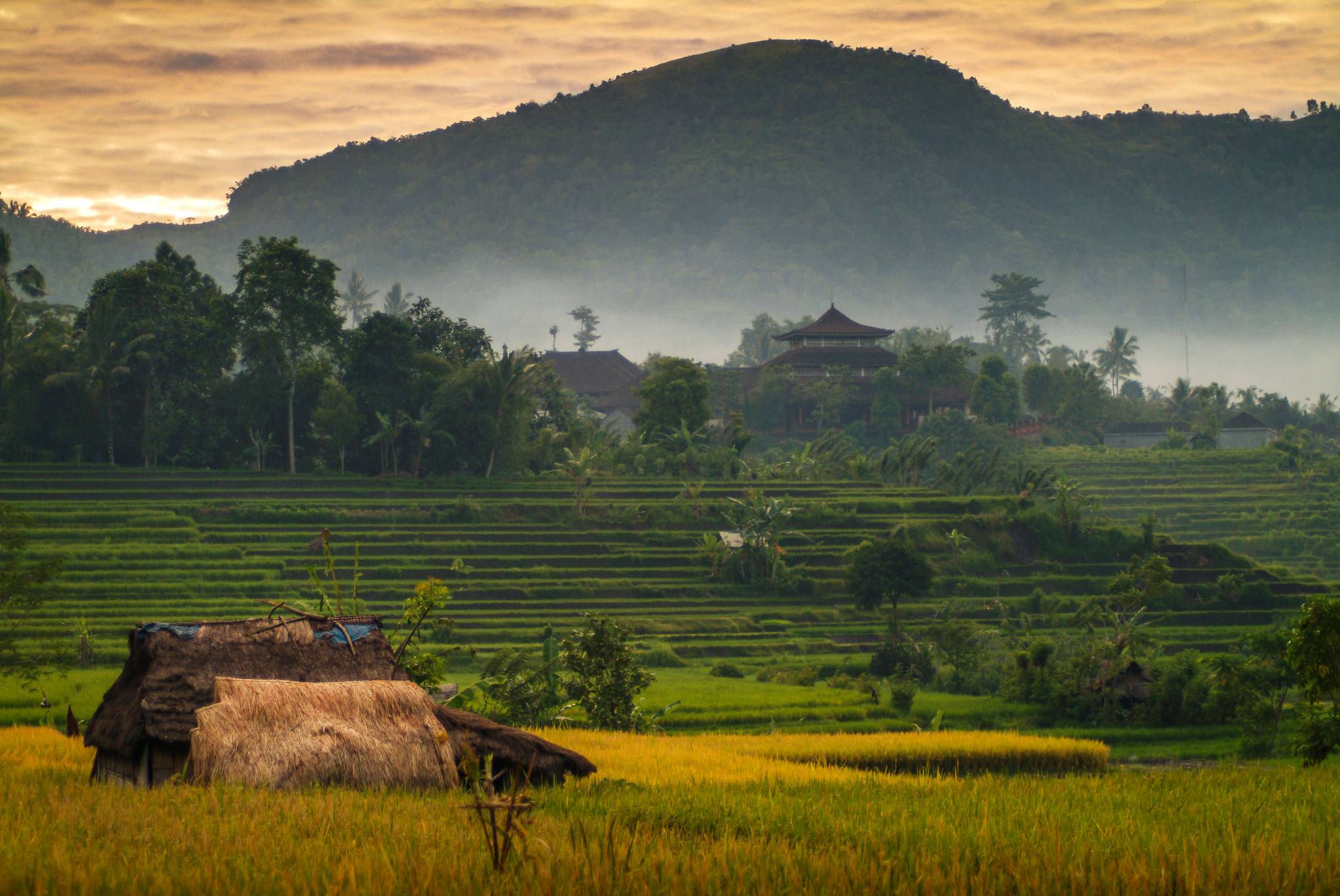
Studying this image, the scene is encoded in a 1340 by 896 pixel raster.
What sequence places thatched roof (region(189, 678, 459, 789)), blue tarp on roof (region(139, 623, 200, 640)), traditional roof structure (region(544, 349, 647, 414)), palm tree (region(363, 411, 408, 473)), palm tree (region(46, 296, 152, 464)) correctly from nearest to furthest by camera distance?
thatched roof (region(189, 678, 459, 789)) < blue tarp on roof (region(139, 623, 200, 640)) < palm tree (region(363, 411, 408, 473)) < palm tree (region(46, 296, 152, 464)) < traditional roof structure (region(544, 349, 647, 414))

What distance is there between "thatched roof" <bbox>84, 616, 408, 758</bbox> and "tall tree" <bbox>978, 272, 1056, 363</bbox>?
104 m

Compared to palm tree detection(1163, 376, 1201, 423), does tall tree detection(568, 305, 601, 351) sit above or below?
above

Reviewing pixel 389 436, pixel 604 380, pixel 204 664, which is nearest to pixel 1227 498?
pixel 389 436

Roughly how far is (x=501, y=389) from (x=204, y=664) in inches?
1431

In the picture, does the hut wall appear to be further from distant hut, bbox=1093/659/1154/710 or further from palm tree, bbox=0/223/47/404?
palm tree, bbox=0/223/47/404

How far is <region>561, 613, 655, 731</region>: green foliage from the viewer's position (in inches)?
682

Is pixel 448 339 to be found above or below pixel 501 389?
above

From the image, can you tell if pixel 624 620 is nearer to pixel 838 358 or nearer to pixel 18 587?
pixel 18 587

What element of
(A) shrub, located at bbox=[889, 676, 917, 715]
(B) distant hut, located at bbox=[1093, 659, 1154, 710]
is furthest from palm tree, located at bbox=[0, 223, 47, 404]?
(B) distant hut, located at bbox=[1093, 659, 1154, 710]

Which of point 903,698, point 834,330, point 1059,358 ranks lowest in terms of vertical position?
point 903,698

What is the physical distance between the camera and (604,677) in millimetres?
17469

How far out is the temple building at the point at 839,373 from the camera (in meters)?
70.1

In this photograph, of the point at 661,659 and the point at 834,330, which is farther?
the point at 834,330

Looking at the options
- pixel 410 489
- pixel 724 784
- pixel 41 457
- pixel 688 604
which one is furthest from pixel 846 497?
pixel 724 784
